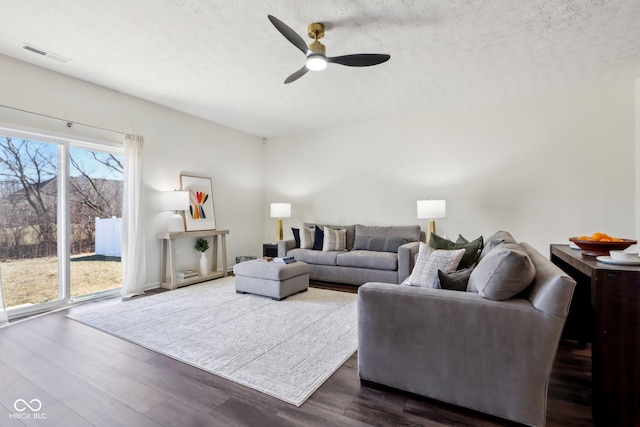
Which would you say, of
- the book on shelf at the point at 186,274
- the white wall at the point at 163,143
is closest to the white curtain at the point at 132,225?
the white wall at the point at 163,143

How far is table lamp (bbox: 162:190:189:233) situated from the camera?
174 inches

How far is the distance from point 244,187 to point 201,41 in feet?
11.5

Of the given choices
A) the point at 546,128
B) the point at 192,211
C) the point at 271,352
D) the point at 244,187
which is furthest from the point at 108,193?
the point at 546,128

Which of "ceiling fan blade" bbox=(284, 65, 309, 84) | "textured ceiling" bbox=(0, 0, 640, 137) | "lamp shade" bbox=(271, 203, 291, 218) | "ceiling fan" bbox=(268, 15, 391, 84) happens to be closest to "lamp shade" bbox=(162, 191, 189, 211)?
"textured ceiling" bbox=(0, 0, 640, 137)

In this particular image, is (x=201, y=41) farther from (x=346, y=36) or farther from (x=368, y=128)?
(x=368, y=128)

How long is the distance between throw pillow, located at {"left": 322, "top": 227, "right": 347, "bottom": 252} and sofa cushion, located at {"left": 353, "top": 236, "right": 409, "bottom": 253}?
21cm

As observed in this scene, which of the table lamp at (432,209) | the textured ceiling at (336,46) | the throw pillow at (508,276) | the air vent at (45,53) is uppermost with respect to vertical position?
the air vent at (45,53)

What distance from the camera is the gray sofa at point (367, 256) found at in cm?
418

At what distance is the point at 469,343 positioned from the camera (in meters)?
1.56

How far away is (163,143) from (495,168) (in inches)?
196

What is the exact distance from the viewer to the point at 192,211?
4906mm

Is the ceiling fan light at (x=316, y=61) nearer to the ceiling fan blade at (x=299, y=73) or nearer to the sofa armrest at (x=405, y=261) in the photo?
the ceiling fan blade at (x=299, y=73)

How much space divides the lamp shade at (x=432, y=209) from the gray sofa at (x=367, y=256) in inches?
17.9

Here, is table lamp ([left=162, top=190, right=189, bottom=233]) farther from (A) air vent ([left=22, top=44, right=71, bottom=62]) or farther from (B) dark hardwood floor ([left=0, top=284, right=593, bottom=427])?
(B) dark hardwood floor ([left=0, top=284, right=593, bottom=427])
